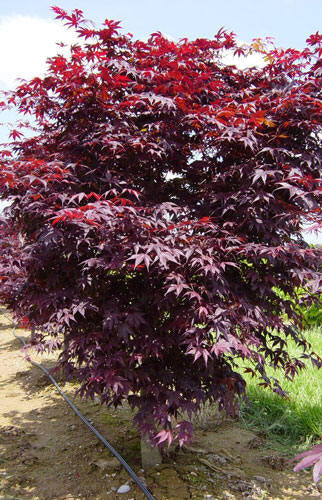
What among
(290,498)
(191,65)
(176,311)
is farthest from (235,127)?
(290,498)

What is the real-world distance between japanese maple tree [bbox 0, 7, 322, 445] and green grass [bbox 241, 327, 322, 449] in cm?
121

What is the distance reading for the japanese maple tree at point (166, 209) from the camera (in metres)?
2.19

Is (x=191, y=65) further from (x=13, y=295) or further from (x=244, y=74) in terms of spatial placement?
(x=13, y=295)

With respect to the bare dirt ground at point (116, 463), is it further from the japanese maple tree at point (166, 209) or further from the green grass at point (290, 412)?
the japanese maple tree at point (166, 209)

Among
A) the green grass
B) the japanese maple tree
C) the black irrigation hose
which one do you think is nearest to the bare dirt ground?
the black irrigation hose

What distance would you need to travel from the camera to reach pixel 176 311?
230 cm

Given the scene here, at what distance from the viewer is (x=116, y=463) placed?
304 cm

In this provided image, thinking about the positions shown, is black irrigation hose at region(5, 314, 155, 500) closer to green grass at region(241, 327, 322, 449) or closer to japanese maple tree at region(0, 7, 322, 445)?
japanese maple tree at region(0, 7, 322, 445)

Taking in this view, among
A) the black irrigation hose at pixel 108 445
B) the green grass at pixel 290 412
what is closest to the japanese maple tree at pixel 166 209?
the black irrigation hose at pixel 108 445

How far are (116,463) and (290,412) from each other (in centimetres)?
168

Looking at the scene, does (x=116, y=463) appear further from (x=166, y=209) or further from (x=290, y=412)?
(x=166, y=209)

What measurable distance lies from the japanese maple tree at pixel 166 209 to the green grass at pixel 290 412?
1.21m

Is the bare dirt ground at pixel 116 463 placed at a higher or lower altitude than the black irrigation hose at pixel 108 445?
lower

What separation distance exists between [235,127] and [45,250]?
138cm
